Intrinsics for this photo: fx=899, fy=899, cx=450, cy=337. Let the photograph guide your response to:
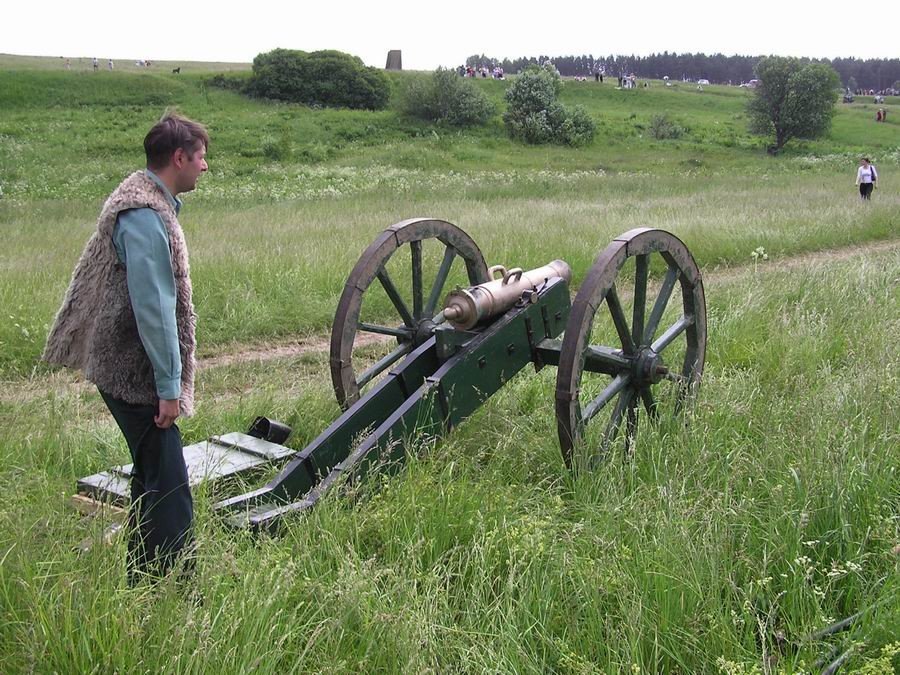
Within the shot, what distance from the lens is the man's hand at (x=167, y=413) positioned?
126 inches

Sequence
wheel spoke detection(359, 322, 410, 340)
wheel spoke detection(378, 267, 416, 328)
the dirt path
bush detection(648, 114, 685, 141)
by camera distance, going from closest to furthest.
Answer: wheel spoke detection(378, 267, 416, 328)
wheel spoke detection(359, 322, 410, 340)
the dirt path
bush detection(648, 114, 685, 141)

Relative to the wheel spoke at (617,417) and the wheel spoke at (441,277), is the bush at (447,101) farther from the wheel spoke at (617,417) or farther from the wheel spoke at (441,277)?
the wheel spoke at (617,417)

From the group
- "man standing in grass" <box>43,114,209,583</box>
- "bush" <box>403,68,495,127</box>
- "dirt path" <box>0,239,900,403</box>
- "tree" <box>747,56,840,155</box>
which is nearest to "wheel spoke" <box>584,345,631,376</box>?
"man standing in grass" <box>43,114,209,583</box>

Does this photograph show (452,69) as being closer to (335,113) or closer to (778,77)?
(335,113)

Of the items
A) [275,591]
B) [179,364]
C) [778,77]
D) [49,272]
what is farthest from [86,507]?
[778,77]

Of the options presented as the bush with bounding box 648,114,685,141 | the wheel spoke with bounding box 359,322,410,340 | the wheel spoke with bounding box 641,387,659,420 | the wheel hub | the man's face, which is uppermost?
the bush with bounding box 648,114,685,141

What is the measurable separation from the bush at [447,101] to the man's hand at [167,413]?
155 ft

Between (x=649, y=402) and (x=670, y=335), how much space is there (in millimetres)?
460

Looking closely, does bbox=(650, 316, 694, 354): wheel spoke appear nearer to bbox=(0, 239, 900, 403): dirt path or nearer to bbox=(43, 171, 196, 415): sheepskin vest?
bbox=(43, 171, 196, 415): sheepskin vest

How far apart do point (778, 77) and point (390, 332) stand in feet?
175

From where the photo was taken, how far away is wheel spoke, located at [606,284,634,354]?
14.9 ft

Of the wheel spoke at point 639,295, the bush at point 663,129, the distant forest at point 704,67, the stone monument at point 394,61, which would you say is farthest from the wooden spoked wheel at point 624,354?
the distant forest at point 704,67

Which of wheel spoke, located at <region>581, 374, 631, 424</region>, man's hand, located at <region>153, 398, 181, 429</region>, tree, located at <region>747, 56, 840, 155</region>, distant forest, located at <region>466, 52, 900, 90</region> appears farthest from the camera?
distant forest, located at <region>466, 52, 900, 90</region>

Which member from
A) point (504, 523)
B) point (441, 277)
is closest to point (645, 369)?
point (441, 277)
